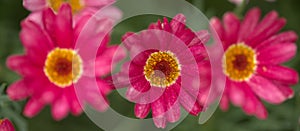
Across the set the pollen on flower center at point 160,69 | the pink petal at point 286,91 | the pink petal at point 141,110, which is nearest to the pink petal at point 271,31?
the pink petal at point 286,91

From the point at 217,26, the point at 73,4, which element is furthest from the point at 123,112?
the point at 217,26

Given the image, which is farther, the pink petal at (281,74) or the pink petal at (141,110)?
the pink petal at (281,74)

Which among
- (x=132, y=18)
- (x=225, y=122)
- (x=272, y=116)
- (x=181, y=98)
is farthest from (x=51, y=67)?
(x=272, y=116)

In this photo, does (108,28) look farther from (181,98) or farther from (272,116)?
(272,116)

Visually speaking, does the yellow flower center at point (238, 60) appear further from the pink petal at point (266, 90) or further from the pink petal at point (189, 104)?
the pink petal at point (189, 104)

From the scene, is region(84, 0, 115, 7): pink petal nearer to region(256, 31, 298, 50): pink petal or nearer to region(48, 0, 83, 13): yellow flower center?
region(48, 0, 83, 13): yellow flower center
